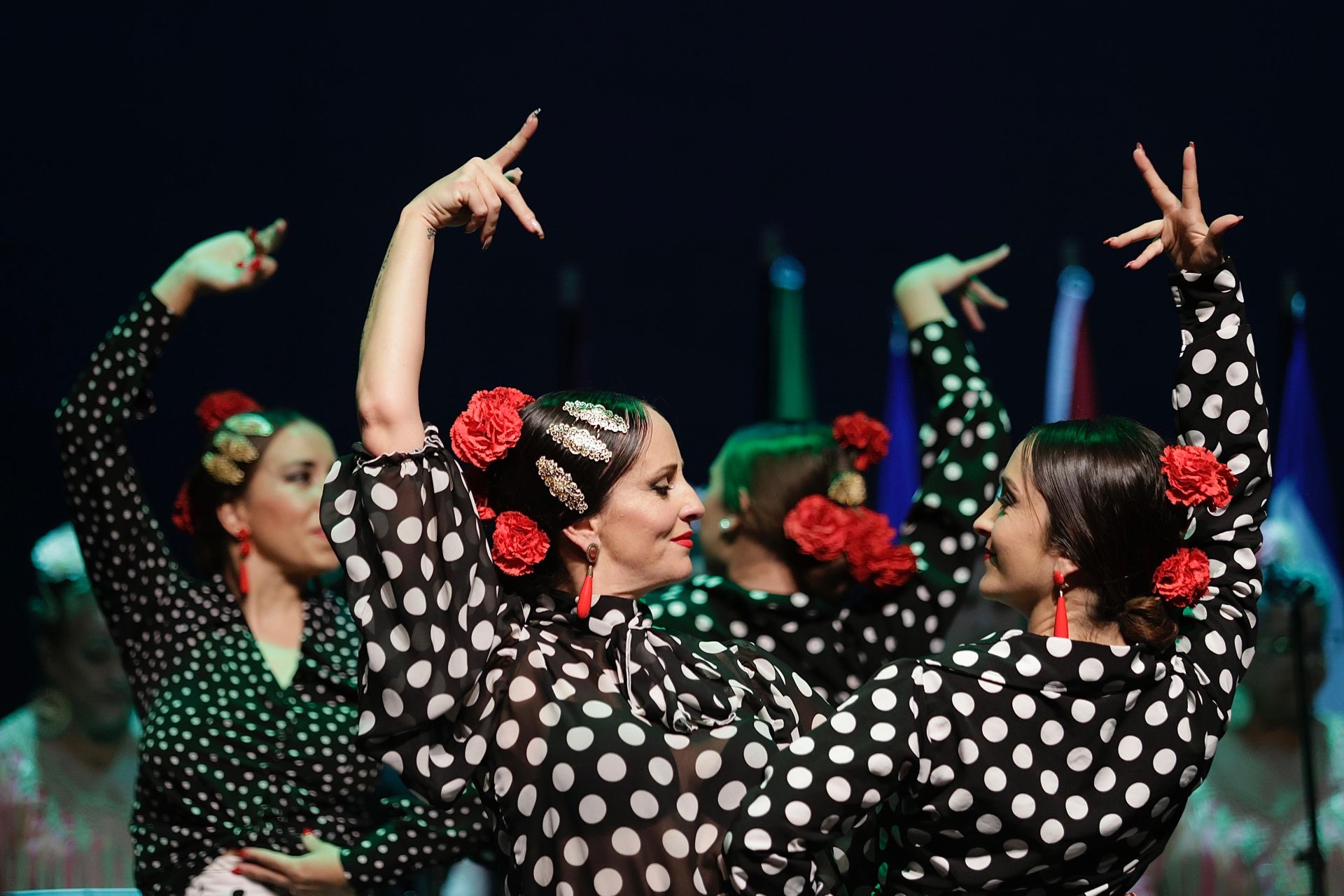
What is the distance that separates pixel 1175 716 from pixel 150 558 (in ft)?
6.31

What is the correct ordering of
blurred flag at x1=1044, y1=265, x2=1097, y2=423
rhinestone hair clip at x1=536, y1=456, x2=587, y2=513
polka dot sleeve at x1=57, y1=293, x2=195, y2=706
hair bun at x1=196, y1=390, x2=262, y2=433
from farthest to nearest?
blurred flag at x1=1044, y1=265, x2=1097, y2=423 → hair bun at x1=196, y1=390, x2=262, y2=433 → polka dot sleeve at x1=57, y1=293, x2=195, y2=706 → rhinestone hair clip at x1=536, y1=456, x2=587, y2=513

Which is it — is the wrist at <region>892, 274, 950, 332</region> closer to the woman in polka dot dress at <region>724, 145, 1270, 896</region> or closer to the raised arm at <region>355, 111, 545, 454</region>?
the woman in polka dot dress at <region>724, 145, 1270, 896</region>

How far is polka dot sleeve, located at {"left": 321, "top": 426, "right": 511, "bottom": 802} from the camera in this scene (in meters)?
1.63

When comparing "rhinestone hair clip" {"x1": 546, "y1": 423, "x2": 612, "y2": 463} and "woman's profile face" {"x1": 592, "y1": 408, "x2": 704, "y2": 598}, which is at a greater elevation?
"rhinestone hair clip" {"x1": 546, "y1": 423, "x2": 612, "y2": 463}

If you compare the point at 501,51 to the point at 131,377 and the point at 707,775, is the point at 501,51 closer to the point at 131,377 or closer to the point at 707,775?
the point at 131,377

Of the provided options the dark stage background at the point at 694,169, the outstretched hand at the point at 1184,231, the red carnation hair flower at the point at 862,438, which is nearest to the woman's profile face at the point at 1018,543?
the outstretched hand at the point at 1184,231

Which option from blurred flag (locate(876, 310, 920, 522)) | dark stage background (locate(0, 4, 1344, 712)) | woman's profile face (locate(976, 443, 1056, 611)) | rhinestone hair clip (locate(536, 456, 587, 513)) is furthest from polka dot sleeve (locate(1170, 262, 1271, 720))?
blurred flag (locate(876, 310, 920, 522))

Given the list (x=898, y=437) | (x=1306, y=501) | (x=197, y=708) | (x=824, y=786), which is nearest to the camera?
(x=824, y=786)

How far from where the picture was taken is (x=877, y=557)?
251 centimetres

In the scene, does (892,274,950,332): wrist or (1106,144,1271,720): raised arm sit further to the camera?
(892,274,950,332): wrist

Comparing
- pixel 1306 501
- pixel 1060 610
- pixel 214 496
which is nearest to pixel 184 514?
pixel 214 496

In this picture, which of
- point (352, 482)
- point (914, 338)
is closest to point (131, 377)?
point (352, 482)

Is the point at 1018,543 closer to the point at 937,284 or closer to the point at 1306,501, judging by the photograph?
the point at 937,284

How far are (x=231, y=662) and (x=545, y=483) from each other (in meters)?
1.14
